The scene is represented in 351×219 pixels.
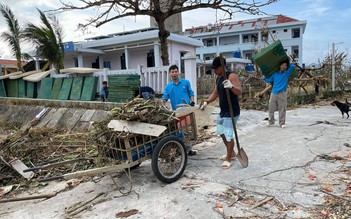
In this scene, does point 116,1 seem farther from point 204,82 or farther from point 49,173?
point 204,82

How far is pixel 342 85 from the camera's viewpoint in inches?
581

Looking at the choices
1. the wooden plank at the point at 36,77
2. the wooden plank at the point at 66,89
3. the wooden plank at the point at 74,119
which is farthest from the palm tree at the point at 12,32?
the wooden plank at the point at 74,119

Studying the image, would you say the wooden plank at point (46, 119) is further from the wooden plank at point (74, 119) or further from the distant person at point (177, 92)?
the distant person at point (177, 92)

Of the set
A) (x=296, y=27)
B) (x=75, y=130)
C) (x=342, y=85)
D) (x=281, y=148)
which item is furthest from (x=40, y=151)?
(x=296, y=27)

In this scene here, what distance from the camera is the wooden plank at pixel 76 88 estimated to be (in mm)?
10356

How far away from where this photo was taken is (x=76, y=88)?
10445mm

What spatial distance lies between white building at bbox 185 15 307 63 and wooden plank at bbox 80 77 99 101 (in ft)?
86.9

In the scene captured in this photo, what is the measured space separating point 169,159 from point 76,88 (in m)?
7.47

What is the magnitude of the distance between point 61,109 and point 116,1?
3950 millimetres

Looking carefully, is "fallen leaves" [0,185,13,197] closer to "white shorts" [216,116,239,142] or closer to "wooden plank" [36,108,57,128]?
"white shorts" [216,116,239,142]

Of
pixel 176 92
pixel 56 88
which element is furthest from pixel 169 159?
pixel 56 88

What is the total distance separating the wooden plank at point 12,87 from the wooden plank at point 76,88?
4.84 m

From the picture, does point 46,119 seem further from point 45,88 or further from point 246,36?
point 246,36

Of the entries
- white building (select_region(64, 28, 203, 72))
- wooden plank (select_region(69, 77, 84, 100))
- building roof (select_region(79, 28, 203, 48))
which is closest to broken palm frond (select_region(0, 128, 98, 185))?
wooden plank (select_region(69, 77, 84, 100))
